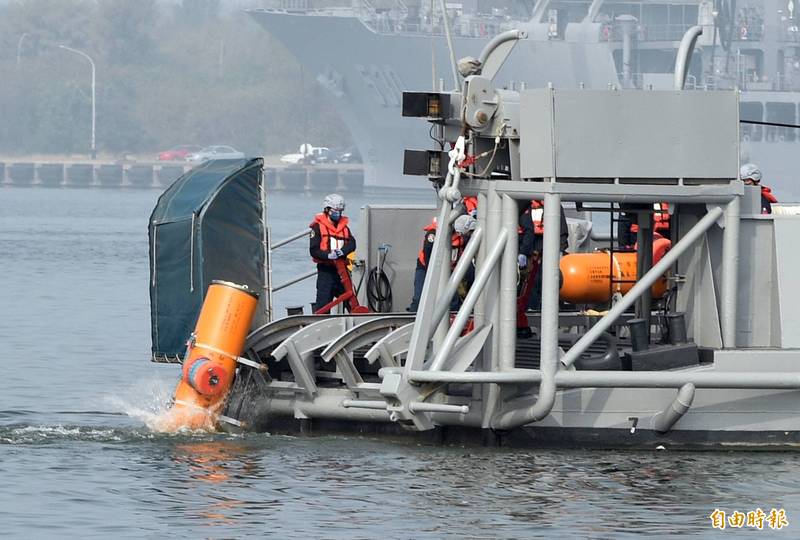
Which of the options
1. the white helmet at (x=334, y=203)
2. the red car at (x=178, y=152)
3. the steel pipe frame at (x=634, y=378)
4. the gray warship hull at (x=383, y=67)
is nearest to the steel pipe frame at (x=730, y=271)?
the steel pipe frame at (x=634, y=378)

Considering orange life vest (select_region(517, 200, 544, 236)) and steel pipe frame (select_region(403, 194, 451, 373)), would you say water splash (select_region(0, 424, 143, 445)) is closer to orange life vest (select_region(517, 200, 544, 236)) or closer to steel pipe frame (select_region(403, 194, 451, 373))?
steel pipe frame (select_region(403, 194, 451, 373))

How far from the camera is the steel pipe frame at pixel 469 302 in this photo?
14750 millimetres

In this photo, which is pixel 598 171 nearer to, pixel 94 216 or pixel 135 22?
pixel 94 216

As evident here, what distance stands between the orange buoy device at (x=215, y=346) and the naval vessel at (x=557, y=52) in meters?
78.3

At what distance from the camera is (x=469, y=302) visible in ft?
48.4

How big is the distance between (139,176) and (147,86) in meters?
27.3

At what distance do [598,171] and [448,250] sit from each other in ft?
4.73

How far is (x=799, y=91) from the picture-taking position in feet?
315

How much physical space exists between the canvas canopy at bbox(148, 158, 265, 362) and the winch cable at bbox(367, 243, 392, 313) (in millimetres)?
1959

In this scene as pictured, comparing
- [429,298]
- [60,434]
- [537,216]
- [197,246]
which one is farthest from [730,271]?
[60,434]

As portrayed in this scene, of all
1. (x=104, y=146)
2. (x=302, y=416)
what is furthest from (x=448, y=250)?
(x=104, y=146)

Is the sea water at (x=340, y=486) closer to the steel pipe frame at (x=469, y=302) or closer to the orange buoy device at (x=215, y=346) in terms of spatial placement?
the orange buoy device at (x=215, y=346)

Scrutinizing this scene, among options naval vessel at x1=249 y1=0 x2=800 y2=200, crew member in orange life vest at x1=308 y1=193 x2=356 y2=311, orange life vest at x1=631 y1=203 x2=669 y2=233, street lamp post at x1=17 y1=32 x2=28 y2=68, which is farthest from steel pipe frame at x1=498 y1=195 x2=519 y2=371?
street lamp post at x1=17 y1=32 x2=28 y2=68

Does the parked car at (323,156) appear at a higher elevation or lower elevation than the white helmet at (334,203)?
higher
